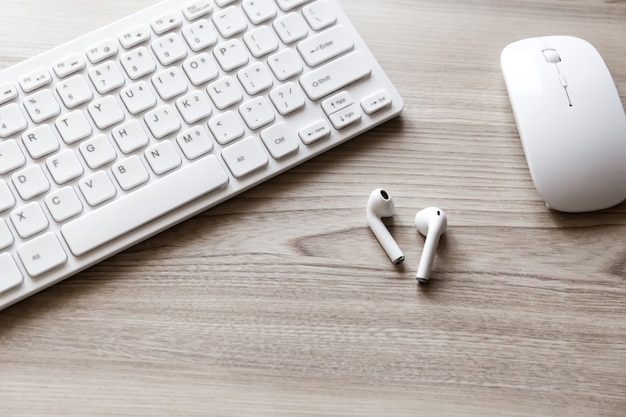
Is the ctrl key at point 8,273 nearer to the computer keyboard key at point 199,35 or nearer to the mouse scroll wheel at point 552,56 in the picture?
the computer keyboard key at point 199,35

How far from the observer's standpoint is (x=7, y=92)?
636 mm

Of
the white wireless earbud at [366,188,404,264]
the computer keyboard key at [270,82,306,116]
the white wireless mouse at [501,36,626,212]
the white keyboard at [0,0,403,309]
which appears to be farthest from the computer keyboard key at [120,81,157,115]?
the white wireless mouse at [501,36,626,212]

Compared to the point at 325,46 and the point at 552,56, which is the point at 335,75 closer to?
the point at 325,46

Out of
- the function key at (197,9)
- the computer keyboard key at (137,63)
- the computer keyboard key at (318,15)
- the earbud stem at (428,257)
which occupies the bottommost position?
the earbud stem at (428,257)

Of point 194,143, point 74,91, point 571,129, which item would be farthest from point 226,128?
point 571,129

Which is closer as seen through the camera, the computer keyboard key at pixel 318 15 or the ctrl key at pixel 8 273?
the ctrl key at pixel 8 273

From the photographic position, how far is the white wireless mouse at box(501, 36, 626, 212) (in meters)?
0.61

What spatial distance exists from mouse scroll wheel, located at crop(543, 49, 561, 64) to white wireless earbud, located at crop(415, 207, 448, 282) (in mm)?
171

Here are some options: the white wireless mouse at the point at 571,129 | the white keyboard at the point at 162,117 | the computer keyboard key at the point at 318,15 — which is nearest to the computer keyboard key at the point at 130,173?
the white keyboard at the point at 162,117

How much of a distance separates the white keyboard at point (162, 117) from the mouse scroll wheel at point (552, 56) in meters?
0.13

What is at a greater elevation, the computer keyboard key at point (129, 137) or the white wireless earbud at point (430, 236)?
the computer keyboard key at point (129, 137)

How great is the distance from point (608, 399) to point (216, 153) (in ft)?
1.22

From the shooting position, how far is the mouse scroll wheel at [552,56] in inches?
25.9

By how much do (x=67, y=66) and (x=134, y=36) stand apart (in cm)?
6
